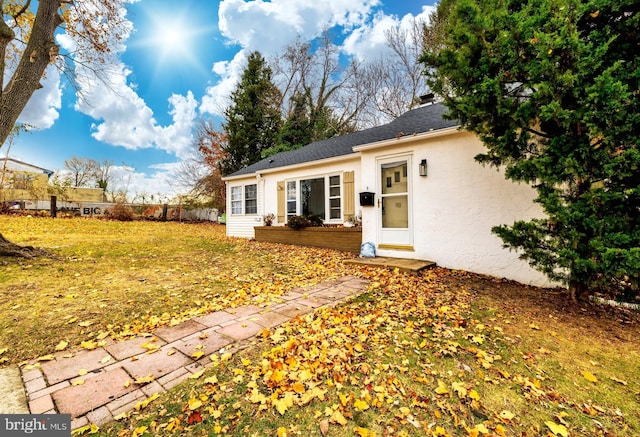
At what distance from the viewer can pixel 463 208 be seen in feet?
18.7

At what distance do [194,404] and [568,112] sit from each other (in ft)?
15.8

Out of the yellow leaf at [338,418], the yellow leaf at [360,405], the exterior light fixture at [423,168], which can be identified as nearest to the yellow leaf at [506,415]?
the yellow leaf at [360,405]

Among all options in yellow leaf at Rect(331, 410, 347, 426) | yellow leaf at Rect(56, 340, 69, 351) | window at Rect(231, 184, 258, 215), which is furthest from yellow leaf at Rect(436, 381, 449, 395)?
window at Rect(231, 184, 258, 215)

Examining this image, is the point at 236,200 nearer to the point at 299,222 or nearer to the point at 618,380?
the point at 299,222

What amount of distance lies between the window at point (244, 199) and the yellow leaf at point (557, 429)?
11018 mm

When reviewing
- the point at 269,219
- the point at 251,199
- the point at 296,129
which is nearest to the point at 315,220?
the point at 269,219

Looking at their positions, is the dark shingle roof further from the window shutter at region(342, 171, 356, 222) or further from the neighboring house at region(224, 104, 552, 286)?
the window shutter at region(342, 171, 356, 222)

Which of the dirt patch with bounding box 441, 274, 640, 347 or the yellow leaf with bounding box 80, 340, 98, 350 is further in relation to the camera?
the dirt patch with bounding box 441, 274, 640, 347

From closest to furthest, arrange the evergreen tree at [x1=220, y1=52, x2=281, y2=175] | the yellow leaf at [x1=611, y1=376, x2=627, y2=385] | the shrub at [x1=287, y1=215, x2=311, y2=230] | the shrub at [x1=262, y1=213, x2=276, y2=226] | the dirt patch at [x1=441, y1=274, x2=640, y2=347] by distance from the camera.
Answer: the yellow leaf at [x1=611, y1=376, x2=627, y2=385] → the dirt patch at [x1=441, y1=274, x2=640, y2=347] → the shrub at [x1=287, y1=215, x2=311, y2=230] → the shrub at [x1=262, y1=213, x2=276, y2=226] → the evergreen tree at [x1=220, y1=52, x2=281, y2=175]

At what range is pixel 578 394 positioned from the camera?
219 cm

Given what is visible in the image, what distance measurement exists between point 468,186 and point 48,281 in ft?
26.0

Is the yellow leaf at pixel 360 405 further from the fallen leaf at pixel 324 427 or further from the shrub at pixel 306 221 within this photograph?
the shrub at pixel 306 221

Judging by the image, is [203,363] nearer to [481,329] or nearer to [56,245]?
[481,329]

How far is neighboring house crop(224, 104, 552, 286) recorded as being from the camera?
528 centimetres
